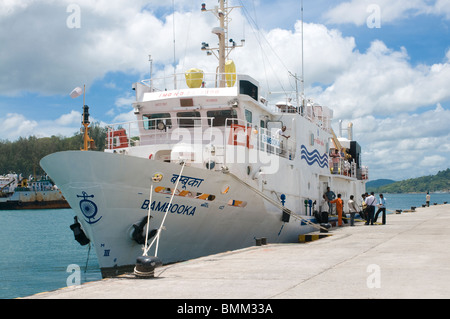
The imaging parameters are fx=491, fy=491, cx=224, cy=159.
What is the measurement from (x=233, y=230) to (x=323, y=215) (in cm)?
725

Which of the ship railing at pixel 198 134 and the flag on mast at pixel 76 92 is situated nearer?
the flag on mast at pixel 76 92

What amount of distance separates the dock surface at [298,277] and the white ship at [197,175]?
2.20m

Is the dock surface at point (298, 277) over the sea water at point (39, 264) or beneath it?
over

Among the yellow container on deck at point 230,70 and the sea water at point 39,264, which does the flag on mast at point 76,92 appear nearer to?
the sea water at point 39,264

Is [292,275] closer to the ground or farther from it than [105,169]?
closer to the ground

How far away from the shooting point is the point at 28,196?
303ft

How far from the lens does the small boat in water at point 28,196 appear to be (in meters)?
90.9

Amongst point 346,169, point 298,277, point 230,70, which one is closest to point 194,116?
point 230,70

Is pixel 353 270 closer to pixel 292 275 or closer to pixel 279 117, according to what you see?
pixel 292 275

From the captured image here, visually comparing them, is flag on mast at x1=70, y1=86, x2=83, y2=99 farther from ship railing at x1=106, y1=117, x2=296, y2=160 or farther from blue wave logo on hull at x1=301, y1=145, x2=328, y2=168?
blue wave logo on hull at x1=301, y1=145, x2=328, y2=168

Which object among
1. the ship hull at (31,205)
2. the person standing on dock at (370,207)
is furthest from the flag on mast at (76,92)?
the ship hull at (31,205)

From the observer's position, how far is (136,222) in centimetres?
1278
